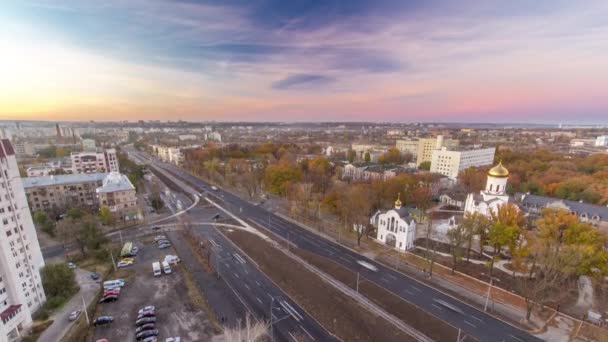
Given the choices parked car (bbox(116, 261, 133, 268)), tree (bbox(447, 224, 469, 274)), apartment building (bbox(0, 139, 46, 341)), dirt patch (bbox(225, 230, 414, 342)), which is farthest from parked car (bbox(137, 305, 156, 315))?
tree (bbox(447, 224, 469, 274))

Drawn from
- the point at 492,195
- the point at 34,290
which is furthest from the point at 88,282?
the point at 492,195

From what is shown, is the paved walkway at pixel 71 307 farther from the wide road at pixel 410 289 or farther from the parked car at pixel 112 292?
the wide road at pixel 410 289

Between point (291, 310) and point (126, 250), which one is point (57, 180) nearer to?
point (126, 250)

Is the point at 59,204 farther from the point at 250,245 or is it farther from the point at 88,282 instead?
the point at 250,245

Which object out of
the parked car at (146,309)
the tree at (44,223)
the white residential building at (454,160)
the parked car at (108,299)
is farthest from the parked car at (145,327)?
the white residential building at (454,160)

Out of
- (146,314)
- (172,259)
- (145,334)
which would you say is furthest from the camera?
(172,259)

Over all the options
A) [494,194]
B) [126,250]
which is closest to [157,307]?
[126,250]
